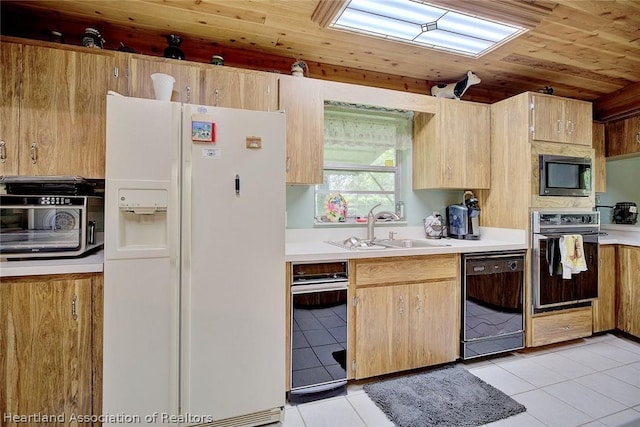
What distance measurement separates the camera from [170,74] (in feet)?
6.41

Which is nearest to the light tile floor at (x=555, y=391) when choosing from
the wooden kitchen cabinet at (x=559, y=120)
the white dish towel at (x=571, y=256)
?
the white dish towel at (x=571, y=256)

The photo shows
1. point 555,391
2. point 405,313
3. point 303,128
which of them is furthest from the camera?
point 303,128

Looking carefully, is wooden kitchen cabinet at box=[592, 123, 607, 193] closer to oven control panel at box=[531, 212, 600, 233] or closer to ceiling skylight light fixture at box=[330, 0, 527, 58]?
oven control panel at box=[531, 212, 600, 233]

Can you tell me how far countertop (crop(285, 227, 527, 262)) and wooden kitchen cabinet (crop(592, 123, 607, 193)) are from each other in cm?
174

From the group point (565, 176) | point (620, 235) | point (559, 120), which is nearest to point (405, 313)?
point (565, 176)

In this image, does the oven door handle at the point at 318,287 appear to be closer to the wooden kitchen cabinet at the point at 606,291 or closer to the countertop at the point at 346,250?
the countertop at the point at 346,250

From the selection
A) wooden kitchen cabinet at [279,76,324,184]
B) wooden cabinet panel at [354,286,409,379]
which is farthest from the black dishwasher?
wooden kitchen cabinet at [279,76,324,184]

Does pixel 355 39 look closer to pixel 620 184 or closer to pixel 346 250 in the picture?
pixel 346 250

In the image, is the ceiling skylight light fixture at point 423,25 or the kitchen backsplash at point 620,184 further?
the kitchen backsplash at point 620,184

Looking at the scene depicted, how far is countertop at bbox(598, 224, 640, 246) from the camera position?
287 cm

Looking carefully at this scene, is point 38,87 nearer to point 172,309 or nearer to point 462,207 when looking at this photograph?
point 172,309

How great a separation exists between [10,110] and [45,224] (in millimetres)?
669

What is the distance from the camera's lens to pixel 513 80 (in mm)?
3027

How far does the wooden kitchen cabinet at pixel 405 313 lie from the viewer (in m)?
2.04
